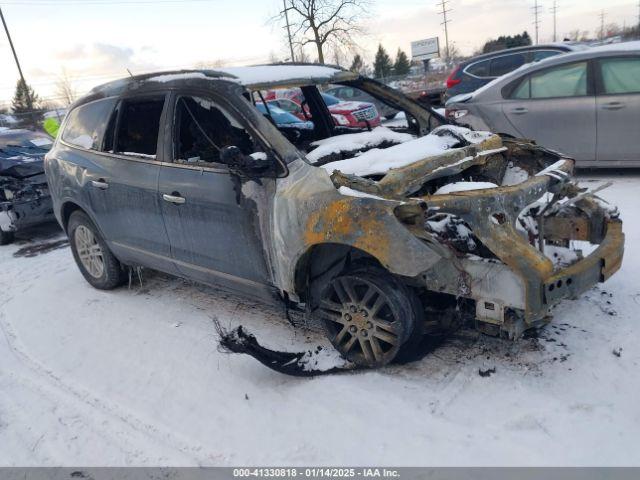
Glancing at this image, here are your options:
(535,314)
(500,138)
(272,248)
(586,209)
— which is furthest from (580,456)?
(500,138)

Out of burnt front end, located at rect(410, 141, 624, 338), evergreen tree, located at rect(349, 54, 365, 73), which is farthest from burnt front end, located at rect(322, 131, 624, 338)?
evergreen tree, located at rect(349, 54, 365, 73)

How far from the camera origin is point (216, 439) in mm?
2936

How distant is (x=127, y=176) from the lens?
437 centimetres

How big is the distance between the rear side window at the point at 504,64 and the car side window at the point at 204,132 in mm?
8830

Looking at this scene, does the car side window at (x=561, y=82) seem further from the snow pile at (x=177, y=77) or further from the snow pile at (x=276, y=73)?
the snow pile at (x=177, y=77)

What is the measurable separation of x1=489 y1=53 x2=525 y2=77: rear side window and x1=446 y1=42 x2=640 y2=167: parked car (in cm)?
410

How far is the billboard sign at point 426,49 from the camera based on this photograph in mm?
Result: 44594

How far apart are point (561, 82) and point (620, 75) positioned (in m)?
0.66

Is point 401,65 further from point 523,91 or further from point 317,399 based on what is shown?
point 317,399

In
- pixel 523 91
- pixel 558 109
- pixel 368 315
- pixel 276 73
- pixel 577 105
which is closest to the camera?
pixel 368 315

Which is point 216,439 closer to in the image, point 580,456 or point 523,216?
point 580,456

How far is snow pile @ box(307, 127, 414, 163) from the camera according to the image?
3.86m

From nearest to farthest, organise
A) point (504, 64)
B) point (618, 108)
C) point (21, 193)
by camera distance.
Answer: point (618, 108)
point (21, 193)
point (504, 64)

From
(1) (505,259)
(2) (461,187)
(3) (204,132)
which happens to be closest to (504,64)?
(3) (204,132)
